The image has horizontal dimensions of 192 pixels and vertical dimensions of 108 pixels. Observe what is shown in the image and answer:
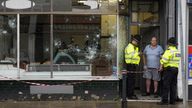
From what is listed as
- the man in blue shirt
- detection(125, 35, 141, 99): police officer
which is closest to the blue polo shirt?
the man in blue shirt

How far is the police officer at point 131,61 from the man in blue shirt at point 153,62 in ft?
1.08

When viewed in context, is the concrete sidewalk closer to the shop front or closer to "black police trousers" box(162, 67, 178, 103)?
"black police trousers" box(162, 67, 178, 103)

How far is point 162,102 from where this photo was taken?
1420 centimetres

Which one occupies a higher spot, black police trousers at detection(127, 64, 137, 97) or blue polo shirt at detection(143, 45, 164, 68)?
blue polo shirt at detection(143, 45, 164, 68)

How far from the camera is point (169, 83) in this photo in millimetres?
14078

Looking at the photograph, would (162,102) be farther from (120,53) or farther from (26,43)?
(26,43)

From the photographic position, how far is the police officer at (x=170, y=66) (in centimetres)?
1398

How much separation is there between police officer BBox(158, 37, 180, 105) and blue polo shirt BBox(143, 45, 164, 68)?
2.16 feet

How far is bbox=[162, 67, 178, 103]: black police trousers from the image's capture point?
552 inches

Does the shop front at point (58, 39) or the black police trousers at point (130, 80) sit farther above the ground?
the shop front at point (58, 39)

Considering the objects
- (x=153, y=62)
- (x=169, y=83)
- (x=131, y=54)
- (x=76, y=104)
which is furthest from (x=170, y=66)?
(x=76, y=104)

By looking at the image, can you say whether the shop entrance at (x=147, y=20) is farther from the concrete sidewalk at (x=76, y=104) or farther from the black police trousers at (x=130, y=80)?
the concrete sidewalk at (x=76, y=104)

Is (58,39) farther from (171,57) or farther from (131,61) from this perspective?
(171,57)

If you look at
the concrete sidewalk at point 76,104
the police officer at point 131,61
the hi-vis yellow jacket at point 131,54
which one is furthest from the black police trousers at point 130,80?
the concrete sidewalk at point 76,104
